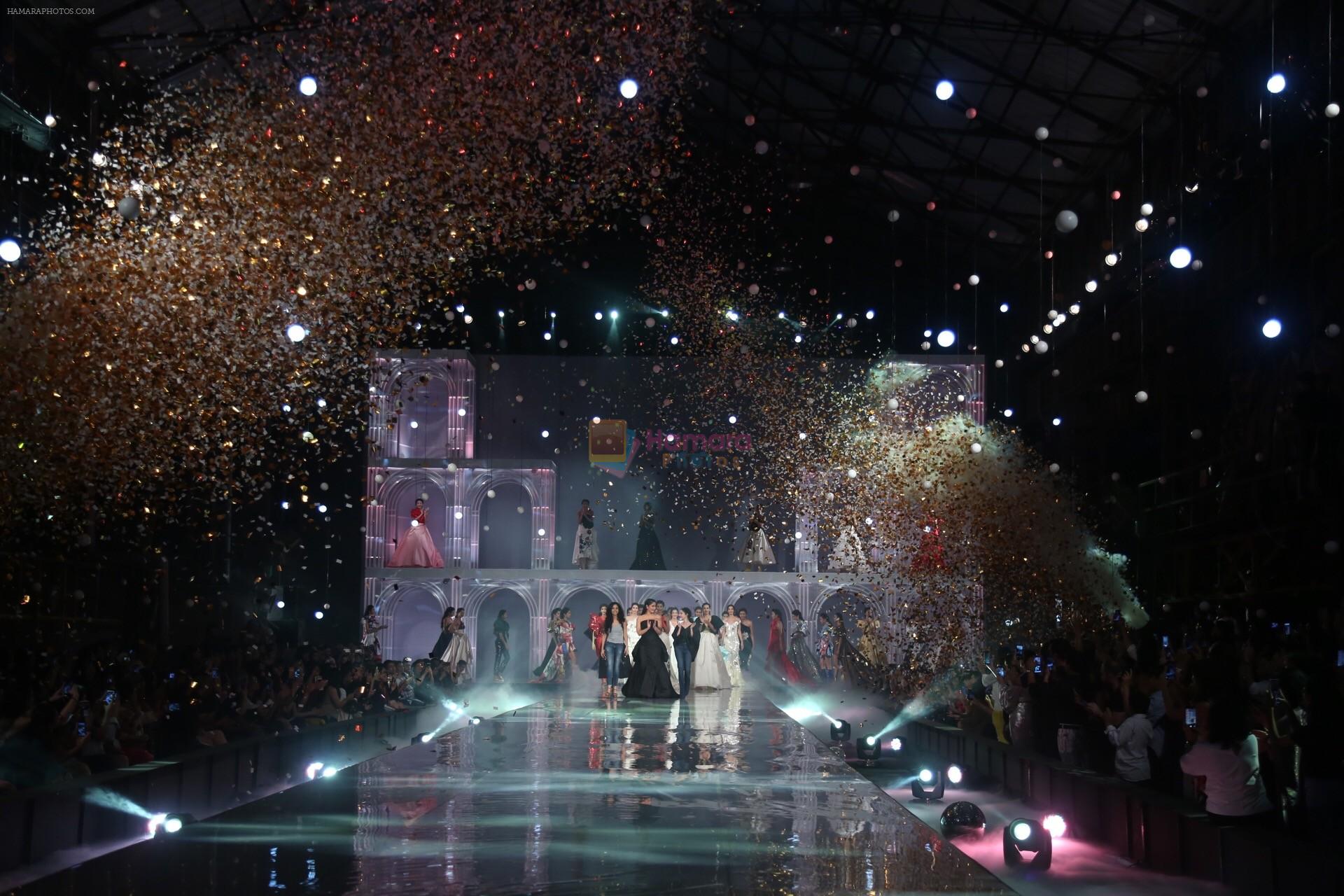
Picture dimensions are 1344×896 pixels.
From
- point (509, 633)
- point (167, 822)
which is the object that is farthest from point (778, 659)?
point (167, 822)

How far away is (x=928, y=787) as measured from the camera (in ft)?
37.6

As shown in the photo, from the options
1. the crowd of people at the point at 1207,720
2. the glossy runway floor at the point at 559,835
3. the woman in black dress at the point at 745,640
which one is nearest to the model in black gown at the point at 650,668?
the woman in black dress at the point at 745,640

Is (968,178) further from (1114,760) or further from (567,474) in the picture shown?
(1114,760)

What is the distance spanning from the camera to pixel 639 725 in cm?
1256

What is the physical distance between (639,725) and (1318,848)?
7.23 meters

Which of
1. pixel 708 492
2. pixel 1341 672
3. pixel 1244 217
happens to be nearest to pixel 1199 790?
pixel 1341 672

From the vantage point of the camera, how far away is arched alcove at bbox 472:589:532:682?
25234mm

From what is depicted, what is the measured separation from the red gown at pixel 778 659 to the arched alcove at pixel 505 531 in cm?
549

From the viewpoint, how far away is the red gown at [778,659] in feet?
77.6

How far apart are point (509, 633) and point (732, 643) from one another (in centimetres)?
554

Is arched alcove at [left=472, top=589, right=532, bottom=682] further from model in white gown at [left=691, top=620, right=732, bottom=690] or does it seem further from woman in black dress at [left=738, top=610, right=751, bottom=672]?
model in white gown at [left=691, top=620, right=732, bottom=690]

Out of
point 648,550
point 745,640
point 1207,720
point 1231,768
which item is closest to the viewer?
point 1231,768

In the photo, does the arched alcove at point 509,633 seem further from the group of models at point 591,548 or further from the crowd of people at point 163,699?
the crowd of people at point 163,699

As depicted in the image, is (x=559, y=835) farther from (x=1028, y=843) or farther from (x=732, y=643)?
(x=732, y=643)
